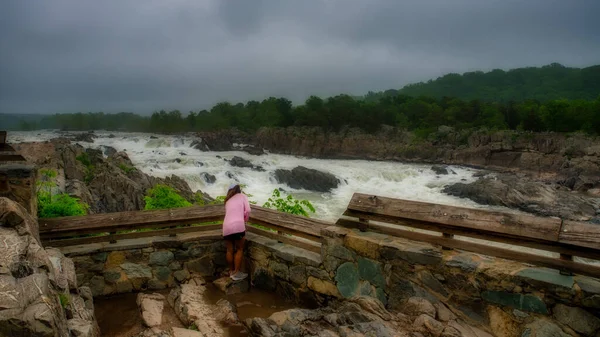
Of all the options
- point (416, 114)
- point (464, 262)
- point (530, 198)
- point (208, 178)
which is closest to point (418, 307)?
point (464, 262)

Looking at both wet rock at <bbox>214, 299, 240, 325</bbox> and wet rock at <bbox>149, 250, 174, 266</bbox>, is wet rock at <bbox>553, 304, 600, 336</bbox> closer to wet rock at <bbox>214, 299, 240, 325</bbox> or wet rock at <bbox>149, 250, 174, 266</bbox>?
wet rock at <bbox>214, 299, 240, 325</bbox>

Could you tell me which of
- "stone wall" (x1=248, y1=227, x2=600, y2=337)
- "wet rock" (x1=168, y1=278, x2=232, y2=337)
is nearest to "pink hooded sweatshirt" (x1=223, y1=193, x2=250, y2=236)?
"stone wall" (x1=248, y1=227, x2=600, y2=337)

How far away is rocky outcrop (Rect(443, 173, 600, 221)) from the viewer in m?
20.4

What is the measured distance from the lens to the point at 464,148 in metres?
40.8

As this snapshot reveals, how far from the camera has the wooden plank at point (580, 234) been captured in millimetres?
3002

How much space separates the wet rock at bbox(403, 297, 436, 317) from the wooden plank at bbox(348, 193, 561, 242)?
0.79 meters

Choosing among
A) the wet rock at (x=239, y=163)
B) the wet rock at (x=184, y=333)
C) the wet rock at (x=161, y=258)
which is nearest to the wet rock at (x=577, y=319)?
the wet rock at (x=184, y=333)

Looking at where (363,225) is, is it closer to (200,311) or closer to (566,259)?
(566,259)

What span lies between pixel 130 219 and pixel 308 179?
2112cm

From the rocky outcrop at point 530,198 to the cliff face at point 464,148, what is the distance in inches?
229

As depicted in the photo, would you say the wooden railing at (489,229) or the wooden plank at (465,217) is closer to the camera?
the wooden railing at (489,229)

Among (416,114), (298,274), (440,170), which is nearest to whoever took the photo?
(298,274)

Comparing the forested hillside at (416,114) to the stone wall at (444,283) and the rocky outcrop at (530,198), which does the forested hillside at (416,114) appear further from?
the stone wall at (444,283)

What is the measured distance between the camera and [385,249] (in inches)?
160
